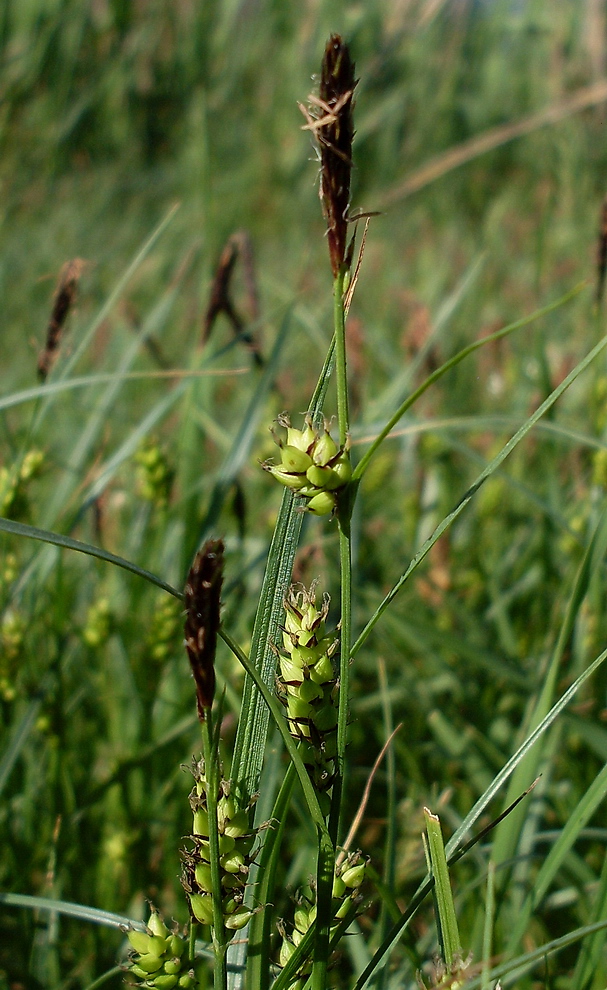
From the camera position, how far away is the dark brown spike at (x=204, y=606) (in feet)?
1.13

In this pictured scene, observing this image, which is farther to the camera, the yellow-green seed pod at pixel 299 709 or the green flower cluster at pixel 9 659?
the green flower cluster at pixel 9 659

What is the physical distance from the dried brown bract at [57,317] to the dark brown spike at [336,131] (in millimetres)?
505

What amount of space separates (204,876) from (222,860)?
11 mm

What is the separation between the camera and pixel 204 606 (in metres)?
0.35

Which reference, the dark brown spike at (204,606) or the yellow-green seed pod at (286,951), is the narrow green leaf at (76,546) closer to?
the dark brown spike at (204,606)

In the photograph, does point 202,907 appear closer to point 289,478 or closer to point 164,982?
point 164,982

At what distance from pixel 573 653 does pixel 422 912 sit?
36cm

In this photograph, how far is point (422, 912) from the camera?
0.93 m

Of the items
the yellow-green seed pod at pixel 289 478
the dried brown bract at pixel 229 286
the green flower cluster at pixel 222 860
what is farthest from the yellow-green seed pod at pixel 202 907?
the dried brown bract at pixel 229 286

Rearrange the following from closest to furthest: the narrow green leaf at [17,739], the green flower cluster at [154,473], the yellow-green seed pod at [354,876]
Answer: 1. the yellow-green seed pod at [354,876]
2. the narrow green leaf at [17,739]
3. the green flower cluster at [154,473]

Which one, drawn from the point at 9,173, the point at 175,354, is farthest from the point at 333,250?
the point at 9,173

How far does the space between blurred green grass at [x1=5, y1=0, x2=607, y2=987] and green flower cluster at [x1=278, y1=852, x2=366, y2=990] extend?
9.9 inches

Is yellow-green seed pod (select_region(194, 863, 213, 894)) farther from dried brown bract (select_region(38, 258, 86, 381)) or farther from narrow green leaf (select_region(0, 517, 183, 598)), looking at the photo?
dried brown bract (select_region(38, 258, 86, 381))

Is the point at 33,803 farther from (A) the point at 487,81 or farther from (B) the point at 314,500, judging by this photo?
(A) the point at 487,81
